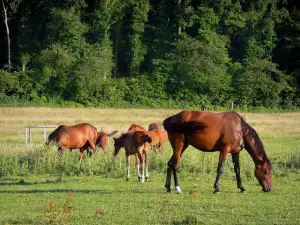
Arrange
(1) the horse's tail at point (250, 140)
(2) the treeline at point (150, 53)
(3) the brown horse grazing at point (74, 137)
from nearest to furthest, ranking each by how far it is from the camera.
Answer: (1) the horse's tail at point (250, 140) → (3) the brown horse grazing at point (74, 137) → (2) the treeline at point (150, 53)

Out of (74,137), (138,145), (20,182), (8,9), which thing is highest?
(8,9)

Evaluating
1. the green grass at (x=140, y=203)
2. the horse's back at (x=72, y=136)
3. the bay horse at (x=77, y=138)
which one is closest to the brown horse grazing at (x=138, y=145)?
the green grass at (x=140, y=203)

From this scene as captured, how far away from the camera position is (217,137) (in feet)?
51.0

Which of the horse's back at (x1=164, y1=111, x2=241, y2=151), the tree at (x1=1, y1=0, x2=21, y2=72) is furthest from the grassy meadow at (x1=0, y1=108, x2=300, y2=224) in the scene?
the tree at (x1=1, y1=0, x2=21, y2=72)

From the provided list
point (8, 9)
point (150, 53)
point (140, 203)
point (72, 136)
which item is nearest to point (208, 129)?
point (140, 203)

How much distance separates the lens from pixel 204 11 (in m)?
63.1

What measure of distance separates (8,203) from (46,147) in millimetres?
7300

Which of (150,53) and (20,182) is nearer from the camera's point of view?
(20,182)

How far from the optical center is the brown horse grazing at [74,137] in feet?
73.6

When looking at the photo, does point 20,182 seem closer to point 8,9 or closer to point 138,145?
point 138,145

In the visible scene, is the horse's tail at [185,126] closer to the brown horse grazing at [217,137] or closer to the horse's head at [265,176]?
the brown horse grazing at [217,137]

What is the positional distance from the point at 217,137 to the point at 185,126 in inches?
37.4

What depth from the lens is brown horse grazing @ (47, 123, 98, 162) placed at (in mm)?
22438

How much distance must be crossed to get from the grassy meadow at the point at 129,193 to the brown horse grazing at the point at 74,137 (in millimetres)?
500
